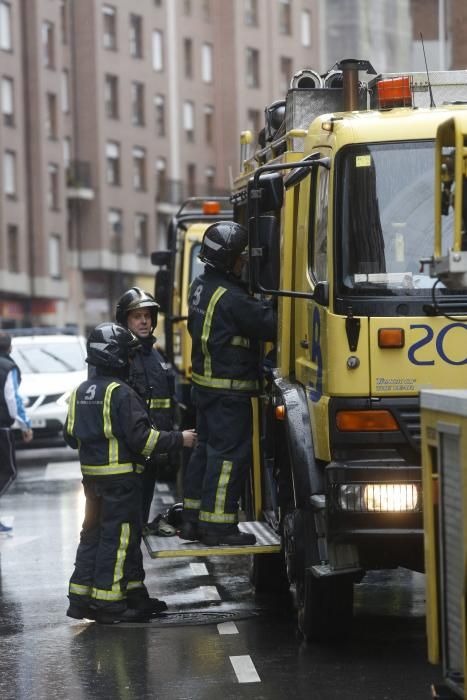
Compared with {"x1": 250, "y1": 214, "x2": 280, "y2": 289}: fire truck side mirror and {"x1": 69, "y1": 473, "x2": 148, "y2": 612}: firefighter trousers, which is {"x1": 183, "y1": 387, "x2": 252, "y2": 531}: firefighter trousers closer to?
{"x1": 69, "y1": 473, "x2": 148, "y2": 612}: firefighter trousers

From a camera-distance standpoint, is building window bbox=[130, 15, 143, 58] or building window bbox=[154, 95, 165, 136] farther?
building window bbox=[154, 95, 165, 136]

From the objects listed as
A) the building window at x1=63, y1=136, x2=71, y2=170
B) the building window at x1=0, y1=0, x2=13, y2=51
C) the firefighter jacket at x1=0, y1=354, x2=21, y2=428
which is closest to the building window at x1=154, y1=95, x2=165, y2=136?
the building window at x1=63, y1=136, x2=71, y2=170

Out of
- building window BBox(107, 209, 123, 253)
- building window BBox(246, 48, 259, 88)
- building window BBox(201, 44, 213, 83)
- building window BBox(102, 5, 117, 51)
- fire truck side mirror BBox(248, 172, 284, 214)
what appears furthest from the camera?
building window BBox(246, 48, 259, 88)

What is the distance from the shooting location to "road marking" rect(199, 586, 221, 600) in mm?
10992

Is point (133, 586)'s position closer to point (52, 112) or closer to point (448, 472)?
point (448, 472)

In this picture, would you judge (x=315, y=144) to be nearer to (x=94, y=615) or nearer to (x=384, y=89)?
(x=384, y=89)

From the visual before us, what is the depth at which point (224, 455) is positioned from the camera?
9906 mm

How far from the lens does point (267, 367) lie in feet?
33.3

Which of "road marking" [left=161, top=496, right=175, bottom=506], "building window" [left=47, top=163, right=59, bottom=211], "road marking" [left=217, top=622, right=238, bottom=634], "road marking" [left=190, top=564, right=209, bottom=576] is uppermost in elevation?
"building window" [left=47, top=163, right=59, bottom=211]

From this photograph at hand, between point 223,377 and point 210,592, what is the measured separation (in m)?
1.96

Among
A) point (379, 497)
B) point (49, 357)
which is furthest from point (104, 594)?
point (49, 357)

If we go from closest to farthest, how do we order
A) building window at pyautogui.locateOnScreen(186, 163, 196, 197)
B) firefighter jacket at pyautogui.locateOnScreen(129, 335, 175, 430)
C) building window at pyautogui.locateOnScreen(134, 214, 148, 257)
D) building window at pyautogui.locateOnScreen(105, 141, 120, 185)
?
firefighter jacket at pyautogui.locateOnScreen(129, 335, 175, 430)
building window at pyautogui.locateOnScreen(105, 141, 120, 185)
building window at pyautogui.locateOnScreen(134, 214, 148, 257)
building window at pyautogui.locateOnScreen(186, 163, 196, 197)

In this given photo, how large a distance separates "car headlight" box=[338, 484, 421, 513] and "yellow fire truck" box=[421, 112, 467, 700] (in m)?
1.46

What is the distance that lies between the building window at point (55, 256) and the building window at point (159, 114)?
1090cm
